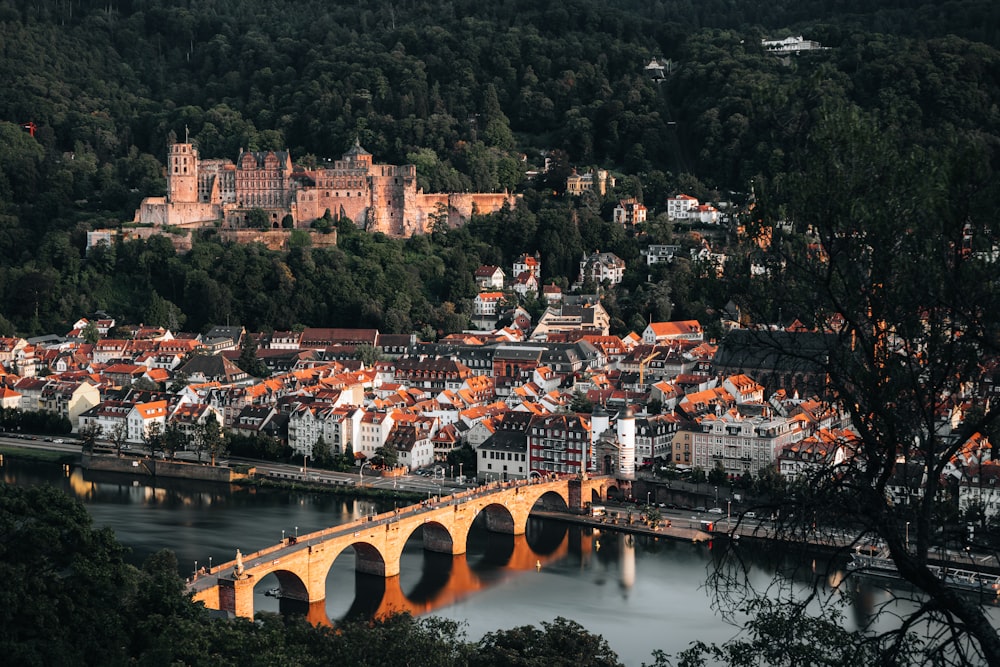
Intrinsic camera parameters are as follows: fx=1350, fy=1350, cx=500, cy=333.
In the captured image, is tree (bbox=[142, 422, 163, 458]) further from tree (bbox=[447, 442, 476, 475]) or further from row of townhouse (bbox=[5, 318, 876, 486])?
tree (bbox=[447, 442, 476, 475])

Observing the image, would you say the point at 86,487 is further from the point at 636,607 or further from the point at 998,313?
the point at 998,313

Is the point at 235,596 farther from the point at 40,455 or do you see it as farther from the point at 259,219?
the point at 259,219

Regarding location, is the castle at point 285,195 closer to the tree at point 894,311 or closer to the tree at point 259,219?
the tree at point 259,219

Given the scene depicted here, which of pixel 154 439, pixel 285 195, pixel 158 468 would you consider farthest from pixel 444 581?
pixel 285 195

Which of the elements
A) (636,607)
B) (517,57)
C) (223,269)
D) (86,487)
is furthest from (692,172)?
(636,607)

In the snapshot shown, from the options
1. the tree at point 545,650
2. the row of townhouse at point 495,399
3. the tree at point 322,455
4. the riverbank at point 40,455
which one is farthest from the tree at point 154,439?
the tree at point 545,650

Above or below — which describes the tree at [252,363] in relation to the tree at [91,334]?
below
